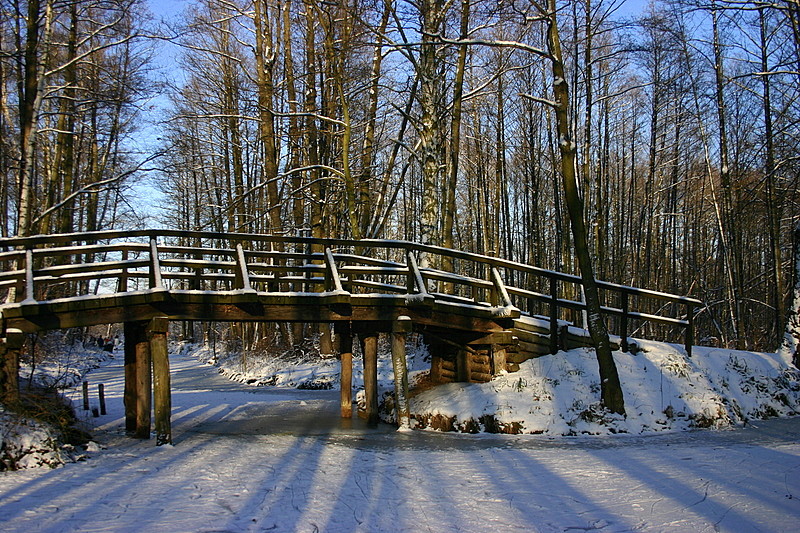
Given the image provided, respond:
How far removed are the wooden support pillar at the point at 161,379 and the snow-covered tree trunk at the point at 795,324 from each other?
13.5 m

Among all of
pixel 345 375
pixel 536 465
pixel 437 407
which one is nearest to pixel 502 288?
pixel 437 407

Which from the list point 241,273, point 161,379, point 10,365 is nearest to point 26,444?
point 10,365

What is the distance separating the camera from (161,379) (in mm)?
10031

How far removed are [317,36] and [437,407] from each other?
15627mm

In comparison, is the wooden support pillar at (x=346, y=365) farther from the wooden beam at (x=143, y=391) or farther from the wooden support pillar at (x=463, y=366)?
the wooden beam at (x=143, y=391)

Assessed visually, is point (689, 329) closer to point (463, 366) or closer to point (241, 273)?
point (463, 366)

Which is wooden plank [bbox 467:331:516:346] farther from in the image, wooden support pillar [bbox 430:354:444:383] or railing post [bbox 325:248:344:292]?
railing post [bbox 325:248:344:292]

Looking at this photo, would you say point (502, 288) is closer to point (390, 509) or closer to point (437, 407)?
point (437, 407)

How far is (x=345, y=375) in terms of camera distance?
44.0 ft

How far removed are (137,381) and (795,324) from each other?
1428 cm

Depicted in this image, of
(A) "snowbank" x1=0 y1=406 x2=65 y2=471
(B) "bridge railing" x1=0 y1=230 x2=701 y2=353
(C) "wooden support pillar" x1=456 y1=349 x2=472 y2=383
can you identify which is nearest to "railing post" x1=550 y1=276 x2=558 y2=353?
(B) "bridge railing" x1=0 y1=230 x2=701 y2=353

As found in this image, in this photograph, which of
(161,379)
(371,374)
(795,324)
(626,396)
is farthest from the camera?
(795,324)

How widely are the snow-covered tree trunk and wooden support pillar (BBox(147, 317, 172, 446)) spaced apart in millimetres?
13533

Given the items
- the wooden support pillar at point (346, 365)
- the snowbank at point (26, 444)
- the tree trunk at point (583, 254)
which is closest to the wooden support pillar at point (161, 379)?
the snowbank at point (26, 444)
